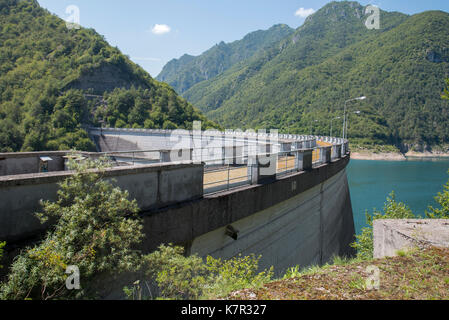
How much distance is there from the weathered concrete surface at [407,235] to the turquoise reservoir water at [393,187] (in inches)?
956

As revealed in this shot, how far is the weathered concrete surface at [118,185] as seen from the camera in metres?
3.96

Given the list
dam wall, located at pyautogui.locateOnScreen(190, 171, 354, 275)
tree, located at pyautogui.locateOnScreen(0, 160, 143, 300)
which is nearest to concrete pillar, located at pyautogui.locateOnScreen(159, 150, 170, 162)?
dam wall, located at pyautogui.locateOnScreen(190, 171, 354, 275)

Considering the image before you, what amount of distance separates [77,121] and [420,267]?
8587 cm

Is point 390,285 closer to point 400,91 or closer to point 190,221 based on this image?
point 190,221

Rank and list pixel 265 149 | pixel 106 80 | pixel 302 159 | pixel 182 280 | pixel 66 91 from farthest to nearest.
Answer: pixel 106 80, pixel 66 91, pixel 265 149, pixel 302 159, pixel 182 280

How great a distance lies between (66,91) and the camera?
8844cm

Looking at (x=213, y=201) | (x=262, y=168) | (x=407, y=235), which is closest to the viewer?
(x=407, y=235)

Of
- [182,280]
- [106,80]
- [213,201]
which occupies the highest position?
[106,80]

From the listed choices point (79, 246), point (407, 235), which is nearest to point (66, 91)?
point (79, 246)

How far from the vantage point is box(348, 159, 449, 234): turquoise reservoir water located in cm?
3775

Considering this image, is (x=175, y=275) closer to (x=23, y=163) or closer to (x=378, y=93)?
(x=23, y=163)

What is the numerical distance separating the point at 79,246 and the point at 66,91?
319ft

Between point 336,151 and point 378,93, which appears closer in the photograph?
point 336,151

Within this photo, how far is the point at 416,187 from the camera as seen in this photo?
164 feet
